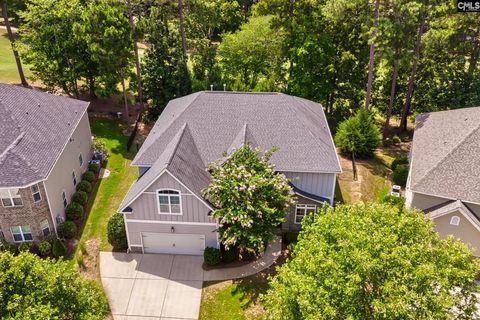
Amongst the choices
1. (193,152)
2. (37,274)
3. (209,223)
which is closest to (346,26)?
(193,152)

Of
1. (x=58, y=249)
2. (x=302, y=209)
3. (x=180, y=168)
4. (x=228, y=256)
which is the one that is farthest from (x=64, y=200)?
(x=302, y=209)

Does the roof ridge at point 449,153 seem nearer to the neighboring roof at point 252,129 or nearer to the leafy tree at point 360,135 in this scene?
the neighboring roof at point 252,129

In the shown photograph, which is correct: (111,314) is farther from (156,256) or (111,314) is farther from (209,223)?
(209,223)

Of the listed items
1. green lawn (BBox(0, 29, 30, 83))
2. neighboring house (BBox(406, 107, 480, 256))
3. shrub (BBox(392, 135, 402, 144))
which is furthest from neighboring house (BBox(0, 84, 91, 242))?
shrub (BBox(392, 135, 402, 144))

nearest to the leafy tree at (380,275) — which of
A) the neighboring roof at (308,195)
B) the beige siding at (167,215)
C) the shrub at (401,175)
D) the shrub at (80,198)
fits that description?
the beige siding at (167,215)

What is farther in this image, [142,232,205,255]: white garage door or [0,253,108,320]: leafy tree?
[142,232,205,255]: white garage door

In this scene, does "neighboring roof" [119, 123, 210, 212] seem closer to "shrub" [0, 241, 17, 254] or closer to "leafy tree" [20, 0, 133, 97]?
"shrub" [0, 241, 17, 254]

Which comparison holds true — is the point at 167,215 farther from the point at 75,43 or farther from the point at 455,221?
the point at 75,43
